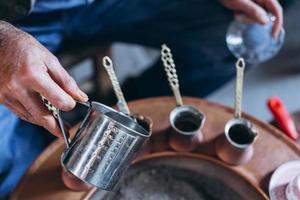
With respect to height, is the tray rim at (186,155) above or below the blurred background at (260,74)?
above

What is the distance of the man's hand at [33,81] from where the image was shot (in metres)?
0.72

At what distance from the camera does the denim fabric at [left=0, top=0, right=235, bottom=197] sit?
1.11m

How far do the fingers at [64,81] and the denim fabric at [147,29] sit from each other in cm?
36

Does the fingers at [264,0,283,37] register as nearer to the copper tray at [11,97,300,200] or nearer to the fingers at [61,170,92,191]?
the copper tray at [11,97,300,200]

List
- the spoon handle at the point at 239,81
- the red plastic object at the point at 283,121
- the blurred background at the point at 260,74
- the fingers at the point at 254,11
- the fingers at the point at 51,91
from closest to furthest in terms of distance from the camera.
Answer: the fingers at the point at 51,91 < the spoon handle at the point at 239,81 < the fingers at the point at 254,11 < the red plastic object at the point at 283,121 < the blurred background at the point at 260,74

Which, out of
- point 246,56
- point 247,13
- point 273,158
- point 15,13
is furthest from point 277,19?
point 15,13

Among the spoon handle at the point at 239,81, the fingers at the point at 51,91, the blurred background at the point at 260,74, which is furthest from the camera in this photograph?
the blurred background at the point at 260,74

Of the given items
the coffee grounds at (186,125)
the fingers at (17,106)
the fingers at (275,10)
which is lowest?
the coffee grounds at (186,125)

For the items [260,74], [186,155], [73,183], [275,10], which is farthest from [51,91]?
[260,74]

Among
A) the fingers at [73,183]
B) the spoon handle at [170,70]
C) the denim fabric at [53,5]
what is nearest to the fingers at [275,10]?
the spoon handle at [170,70]

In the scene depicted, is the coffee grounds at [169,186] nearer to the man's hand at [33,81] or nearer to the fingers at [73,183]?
the fingers at [73,183]

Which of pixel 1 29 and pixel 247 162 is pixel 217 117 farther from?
pixel 1 29

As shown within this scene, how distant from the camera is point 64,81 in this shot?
0.74 m

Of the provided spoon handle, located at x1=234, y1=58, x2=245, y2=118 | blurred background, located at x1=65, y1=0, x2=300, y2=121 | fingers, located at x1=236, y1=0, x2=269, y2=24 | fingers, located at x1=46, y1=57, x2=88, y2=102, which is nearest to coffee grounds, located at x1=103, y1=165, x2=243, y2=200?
spoon handle, located at x1=234, y1=58, x2=245, y2=118
